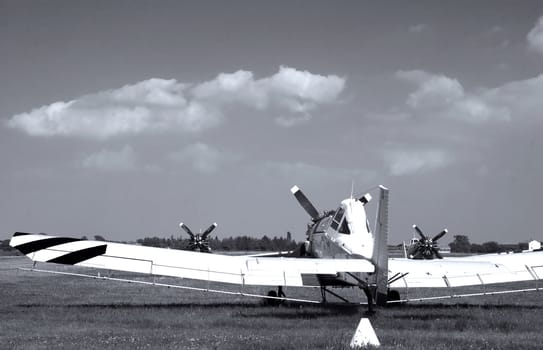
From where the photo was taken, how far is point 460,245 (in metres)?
147

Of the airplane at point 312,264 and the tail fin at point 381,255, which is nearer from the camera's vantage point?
the tail fin at point 381,255

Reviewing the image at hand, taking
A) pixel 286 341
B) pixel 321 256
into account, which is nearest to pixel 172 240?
pixel 321 256

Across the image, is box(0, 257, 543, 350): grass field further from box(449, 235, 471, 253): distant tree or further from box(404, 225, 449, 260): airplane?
box(449, 235, 471, 253): distant tree

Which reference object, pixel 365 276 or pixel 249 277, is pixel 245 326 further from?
pixel 365 276

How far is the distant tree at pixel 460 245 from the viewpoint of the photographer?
143 metres

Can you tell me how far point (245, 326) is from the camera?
42.0 ft

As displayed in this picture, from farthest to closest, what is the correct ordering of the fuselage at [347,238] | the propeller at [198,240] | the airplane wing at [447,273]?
1. the propeller at [198,240]
2. the airplane wing at [447,273]
3. the fuselage at [347,238]

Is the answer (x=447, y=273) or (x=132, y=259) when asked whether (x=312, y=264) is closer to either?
(x=447, y=273)

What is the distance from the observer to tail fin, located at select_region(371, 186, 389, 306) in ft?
40.6

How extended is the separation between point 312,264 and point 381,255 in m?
1.89

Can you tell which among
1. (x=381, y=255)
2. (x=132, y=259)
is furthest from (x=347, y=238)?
(x=132, y=259)

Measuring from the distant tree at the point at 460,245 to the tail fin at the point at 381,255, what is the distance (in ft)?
443

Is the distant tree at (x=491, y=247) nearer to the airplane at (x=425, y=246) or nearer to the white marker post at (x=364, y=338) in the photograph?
the airplane at (x=425, y=246)

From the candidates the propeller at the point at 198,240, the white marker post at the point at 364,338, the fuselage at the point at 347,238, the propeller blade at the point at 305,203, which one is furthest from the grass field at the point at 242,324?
the propeller at the point at 198,240
